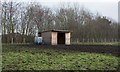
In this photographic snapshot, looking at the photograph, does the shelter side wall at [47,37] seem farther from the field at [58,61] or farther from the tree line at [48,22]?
the field at [58,61]

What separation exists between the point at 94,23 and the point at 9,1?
2082 centimetres

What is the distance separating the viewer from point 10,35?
2084 centimetres

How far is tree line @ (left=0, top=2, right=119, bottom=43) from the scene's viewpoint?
2158cm

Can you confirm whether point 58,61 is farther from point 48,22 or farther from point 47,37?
point 48,22

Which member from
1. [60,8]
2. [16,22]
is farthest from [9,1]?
[60,8]

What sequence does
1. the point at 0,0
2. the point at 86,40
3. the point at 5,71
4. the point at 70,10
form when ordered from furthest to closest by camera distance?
1. the point at 70,10
2. the point at 86,40
3. the point at 0,0
4. the point at 5,71

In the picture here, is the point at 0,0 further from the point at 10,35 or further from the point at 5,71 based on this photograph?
the point at 5,71

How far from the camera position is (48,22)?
27.6 metres

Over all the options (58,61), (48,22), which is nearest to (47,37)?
(48,22)

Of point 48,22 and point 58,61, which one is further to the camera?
point 48,22

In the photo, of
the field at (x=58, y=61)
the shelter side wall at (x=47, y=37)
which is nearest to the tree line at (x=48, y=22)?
the shelter side wall at (x=47, y=37)

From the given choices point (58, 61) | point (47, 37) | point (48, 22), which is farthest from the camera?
point (48, 22)

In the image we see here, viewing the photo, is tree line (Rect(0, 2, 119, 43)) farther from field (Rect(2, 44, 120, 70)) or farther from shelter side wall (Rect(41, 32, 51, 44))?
field (Rect(2, 44, 120, 70))

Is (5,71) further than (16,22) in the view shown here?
No
